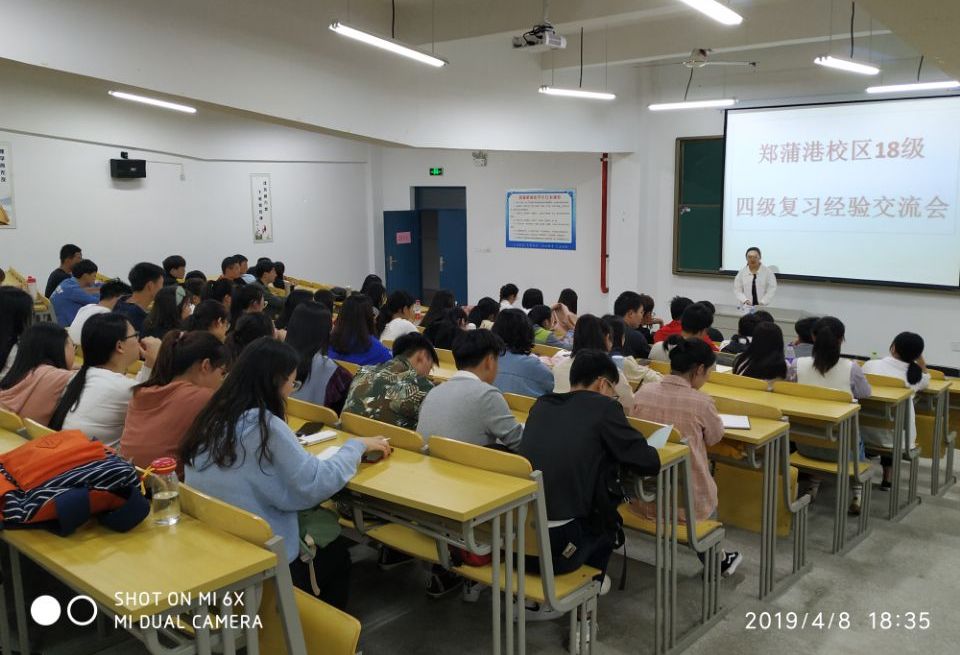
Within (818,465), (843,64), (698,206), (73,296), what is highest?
(843,64)

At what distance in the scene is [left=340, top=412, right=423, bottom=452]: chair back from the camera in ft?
9.99

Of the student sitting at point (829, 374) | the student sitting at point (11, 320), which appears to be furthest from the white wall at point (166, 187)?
the student sitting at point (829, 374)

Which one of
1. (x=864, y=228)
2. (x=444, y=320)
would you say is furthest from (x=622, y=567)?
(x=864, y=228)

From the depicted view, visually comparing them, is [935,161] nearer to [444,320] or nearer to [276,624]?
[444,320]

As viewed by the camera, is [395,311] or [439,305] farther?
[439,305]

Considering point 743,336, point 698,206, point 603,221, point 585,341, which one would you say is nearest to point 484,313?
point 743,336

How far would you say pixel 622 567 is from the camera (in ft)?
12.8

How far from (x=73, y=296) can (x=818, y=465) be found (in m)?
5.86

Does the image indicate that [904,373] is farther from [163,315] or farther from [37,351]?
[37,351]

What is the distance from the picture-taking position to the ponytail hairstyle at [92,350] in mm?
3221

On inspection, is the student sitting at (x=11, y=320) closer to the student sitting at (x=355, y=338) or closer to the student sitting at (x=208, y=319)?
the student sitting at (x=208, y=319)

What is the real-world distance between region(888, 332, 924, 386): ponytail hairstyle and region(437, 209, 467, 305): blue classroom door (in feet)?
27.6

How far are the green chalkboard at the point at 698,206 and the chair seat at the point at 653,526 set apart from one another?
7.09m

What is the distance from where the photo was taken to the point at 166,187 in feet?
33.1
